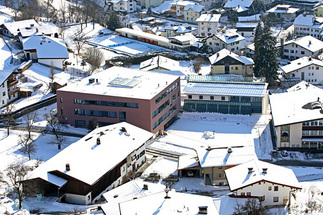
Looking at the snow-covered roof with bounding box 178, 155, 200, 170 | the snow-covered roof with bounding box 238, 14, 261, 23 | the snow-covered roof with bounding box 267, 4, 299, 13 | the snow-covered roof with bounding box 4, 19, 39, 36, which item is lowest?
the snow-covered roof with bounding box 178, 155, 200, 170

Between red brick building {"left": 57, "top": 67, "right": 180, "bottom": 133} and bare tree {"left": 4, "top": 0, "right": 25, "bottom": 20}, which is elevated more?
bare tree {"left": 4, "top": 0, "right": 25, "bottom": 20}

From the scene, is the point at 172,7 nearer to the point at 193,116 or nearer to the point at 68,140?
the point at 193,116

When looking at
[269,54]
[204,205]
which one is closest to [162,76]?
[269,54]

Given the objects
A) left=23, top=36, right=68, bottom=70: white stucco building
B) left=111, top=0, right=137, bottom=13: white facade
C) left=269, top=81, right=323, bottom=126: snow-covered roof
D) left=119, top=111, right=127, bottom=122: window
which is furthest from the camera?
left=111, top=0, right=137, bottom=13: white facade

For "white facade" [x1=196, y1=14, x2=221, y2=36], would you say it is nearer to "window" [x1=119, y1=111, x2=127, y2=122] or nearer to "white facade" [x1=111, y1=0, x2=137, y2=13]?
"white facade" [x1=111, y1=0, x2=137, y2=13]

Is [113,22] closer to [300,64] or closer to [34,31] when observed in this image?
[34,31]

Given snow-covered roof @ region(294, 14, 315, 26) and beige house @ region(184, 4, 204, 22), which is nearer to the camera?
snow-covered roof @ region(294, 14, 315, 26)

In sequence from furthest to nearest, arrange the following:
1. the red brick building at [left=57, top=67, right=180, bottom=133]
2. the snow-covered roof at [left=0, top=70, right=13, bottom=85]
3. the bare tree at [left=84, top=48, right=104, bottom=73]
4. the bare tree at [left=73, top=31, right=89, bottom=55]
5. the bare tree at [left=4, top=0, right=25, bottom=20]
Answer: the bare tree at [left=4, top=0, right=25, bottom=20]
the bare tree at [left=73, top=31, right=89, bottom=55]
the bare tree at [left=84, top=48, right=104, bottom=73]
the snow-covered roof at [left=0, top=70, right=13, bottom=85]
the red brick building at [left=57, top=67, right=180, bottom=133]

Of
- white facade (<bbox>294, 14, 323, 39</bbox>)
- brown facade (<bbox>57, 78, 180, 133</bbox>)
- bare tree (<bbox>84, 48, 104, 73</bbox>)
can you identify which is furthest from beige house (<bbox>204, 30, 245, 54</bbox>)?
brown facade (<bbox>57, 78, 180, 133</bbox>)
